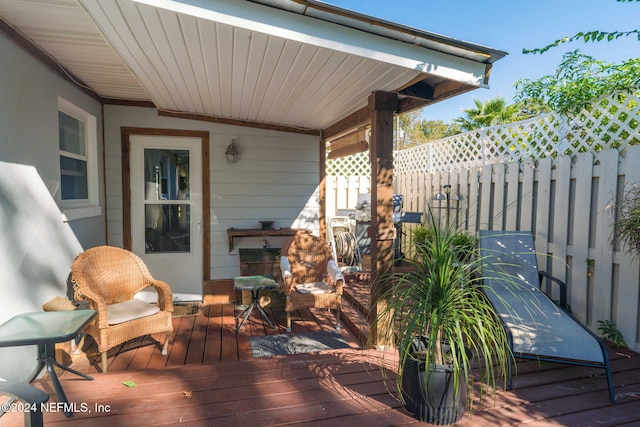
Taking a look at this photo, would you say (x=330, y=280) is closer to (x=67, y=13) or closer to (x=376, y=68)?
(x=376, y=68)

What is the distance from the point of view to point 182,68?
2.77 metres

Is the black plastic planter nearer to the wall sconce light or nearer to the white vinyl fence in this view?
the white vinyl fence

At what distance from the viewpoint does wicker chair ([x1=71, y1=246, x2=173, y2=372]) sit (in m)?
2.66

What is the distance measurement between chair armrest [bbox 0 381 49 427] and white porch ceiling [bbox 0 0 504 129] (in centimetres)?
179

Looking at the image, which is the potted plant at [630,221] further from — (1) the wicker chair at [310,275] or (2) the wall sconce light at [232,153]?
(2) the wall sconce light at [232,153]

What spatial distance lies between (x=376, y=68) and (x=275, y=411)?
2296 mm

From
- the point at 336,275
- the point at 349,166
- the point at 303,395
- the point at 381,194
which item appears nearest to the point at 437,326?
the point at 303,395

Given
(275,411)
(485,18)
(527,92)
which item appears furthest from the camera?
(485,18)

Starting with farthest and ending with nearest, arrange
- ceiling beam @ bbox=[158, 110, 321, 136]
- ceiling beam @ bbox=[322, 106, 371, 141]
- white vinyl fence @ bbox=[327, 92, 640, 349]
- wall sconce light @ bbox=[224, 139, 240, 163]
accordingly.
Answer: wall sconce light @ bbox=[224, 139, 240, 163] → ceiling beam @ bbox=[158, 110, 321, 136] → ceiling beam @ bbox=[322, 106, 371, 141] → white vinyl fence @ bbox=[327, 92, 640, 349]

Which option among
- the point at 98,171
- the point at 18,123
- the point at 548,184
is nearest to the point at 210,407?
the point at 18,123

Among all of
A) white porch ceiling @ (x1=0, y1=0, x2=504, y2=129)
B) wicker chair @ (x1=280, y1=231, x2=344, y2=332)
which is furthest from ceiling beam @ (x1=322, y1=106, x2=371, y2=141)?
wicker chair @ (x1=280, y1=231, x2=344, y2=332)

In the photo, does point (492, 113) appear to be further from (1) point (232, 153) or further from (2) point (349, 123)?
(1) point (232, 153)

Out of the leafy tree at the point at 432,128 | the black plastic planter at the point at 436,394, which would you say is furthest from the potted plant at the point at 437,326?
the leafy tree at the point at 432,128

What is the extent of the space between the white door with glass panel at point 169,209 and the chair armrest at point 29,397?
11.0ft
